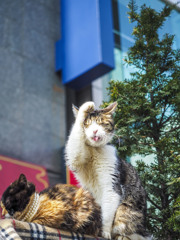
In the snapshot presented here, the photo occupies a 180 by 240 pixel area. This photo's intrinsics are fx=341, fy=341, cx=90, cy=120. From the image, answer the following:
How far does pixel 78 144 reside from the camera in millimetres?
2057

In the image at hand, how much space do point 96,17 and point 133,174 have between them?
245 inches

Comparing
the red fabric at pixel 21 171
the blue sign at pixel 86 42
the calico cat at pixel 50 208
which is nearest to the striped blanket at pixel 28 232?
the calico cat at pixel 50 208

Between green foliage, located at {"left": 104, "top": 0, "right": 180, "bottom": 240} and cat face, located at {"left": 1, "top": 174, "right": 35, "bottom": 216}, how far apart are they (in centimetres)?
84

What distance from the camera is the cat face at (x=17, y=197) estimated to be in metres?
1.72

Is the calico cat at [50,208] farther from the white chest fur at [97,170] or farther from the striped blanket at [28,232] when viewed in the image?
the white chest fur at [97,170]

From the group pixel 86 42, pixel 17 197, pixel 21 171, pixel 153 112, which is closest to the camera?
pixel 17 197

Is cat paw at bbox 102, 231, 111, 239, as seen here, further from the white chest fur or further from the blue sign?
the blue sign

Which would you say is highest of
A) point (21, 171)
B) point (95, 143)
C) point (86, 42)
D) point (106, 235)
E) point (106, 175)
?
point (86, 42)

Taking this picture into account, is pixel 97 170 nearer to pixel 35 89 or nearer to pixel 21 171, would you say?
pixel 21 171

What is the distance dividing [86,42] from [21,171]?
3.30m

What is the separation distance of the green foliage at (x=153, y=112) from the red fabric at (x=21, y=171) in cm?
493

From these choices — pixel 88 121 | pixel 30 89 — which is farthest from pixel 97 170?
pixel 30 89

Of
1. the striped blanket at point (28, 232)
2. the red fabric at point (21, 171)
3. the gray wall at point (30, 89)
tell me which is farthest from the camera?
the gray wall at point (30, 89)

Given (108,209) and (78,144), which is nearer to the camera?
(108,209)
